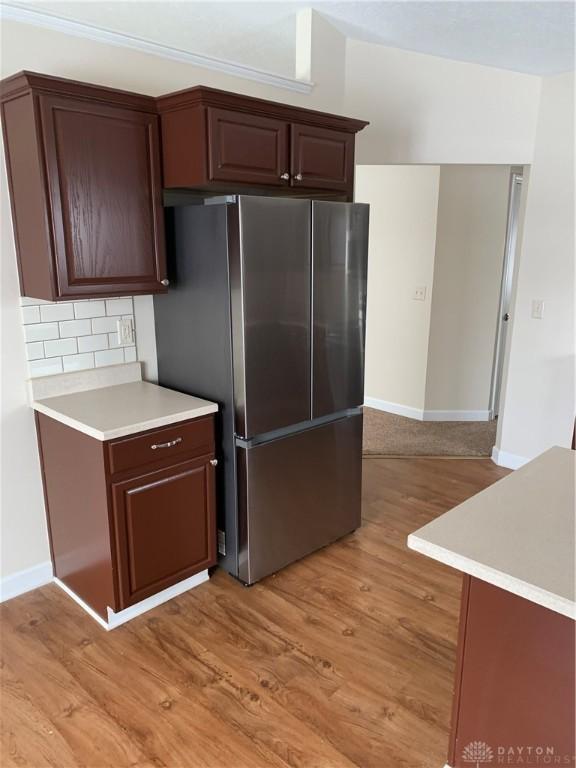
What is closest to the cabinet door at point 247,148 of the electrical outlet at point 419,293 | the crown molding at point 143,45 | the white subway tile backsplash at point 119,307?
the crown molding at point 143,45

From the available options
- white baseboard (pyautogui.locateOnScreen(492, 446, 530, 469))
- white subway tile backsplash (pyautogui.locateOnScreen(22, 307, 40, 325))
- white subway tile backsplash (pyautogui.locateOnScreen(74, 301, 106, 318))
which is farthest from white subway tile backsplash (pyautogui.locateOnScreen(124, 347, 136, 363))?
white baseboard (pyautogui.locateOnScreen(492, 446, 530, 469))

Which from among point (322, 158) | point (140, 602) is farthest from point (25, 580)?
point (322, 158)

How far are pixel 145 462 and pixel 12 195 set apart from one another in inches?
46.3

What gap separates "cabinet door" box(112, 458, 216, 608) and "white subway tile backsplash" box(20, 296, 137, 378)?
67 centimetres

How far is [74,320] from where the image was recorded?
8.38 feet

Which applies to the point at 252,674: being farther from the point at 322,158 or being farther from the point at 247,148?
the point at 322,158

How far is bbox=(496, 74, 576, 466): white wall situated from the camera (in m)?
3.50

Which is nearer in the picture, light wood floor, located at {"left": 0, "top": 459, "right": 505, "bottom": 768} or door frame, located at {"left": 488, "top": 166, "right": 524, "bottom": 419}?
light wood floor, located at {"left": 0, "top": 459, "right": 505, "bottom": 768}

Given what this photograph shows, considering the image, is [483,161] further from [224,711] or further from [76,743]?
[76,743]

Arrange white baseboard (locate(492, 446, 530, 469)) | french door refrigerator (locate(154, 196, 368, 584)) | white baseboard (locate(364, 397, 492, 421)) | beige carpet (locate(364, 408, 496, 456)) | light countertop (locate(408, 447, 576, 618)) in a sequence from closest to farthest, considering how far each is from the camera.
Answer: light countertop (locate(408, 447, 576, 618)), french door refrigerator (locate(154, 196, 368, 584)), white baseboard (locate(492, 446, 530, 469)), beige carpet (locate(364, 408, 496, 456)), white baseboard (locate(364, 397, 492, 421))

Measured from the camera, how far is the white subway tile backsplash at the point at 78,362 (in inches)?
101

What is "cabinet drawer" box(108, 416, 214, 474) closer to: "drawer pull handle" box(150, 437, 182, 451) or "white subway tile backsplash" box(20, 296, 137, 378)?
"drawer pull handle" box(150, 437, 182, 451)

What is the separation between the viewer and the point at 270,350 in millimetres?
2465

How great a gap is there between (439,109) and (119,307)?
2348mm
